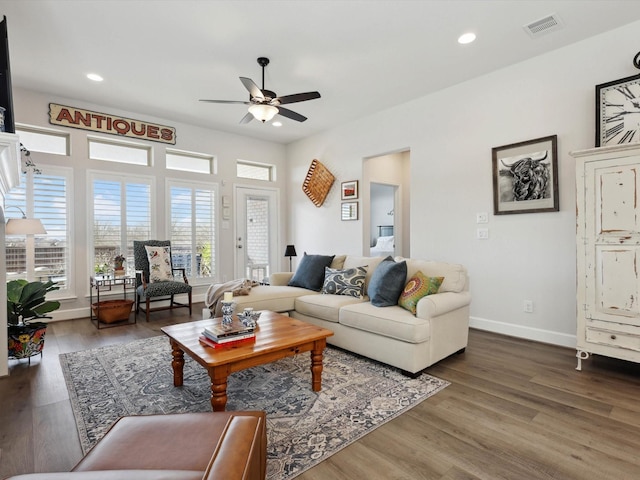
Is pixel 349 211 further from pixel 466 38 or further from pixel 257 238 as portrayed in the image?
pixel 466 38

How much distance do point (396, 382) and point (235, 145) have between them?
16.5ft

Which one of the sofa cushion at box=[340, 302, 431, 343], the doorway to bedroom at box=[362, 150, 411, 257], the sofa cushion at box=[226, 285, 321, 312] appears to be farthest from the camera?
the doorway to bedroom at box=[362, 150, 411, 257]

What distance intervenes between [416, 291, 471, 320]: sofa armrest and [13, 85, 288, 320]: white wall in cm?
414

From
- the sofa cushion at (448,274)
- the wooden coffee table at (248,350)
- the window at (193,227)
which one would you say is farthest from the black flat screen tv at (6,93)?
the sofa cushion at (448,274)

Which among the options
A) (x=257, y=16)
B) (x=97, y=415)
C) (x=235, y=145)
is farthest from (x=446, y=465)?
(x=235, y=145)

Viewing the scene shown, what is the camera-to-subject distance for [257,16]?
2854 mm

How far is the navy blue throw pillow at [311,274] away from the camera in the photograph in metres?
4.04

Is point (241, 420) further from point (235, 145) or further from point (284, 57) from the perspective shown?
point (235, 145)

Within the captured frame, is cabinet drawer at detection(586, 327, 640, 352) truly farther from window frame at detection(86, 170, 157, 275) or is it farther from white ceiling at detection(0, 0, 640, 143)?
window frame at detection(86, 170, 157, 275)

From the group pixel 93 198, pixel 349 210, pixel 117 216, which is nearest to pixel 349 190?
pixel 349 210

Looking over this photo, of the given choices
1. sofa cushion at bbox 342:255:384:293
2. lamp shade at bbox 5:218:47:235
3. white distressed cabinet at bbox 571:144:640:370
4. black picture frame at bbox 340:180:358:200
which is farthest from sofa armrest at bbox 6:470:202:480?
black picture frame at bbox 340:180:358:200

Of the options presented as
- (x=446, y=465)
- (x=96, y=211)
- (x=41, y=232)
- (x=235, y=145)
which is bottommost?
(x=446, y=465)

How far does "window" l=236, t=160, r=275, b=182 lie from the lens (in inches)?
250

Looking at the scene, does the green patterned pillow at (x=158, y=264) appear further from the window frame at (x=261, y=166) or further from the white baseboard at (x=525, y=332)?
the white baseboard at (x=525, y=332)
